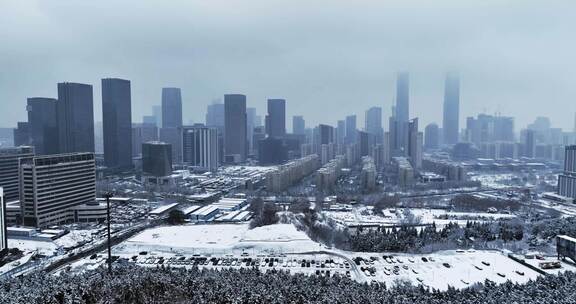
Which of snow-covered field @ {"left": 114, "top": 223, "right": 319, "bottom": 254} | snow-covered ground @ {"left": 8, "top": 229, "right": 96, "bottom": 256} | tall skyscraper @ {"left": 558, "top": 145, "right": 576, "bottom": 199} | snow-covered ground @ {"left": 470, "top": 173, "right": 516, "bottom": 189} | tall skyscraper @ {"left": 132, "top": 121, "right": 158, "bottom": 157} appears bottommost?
snow-covered ground @ {"left": 470, "top": 173, "right": 516, "bottom": 189}

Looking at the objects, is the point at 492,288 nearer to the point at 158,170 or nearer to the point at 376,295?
the point at 376,295

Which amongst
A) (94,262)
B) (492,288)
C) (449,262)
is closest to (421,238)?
(449,262)

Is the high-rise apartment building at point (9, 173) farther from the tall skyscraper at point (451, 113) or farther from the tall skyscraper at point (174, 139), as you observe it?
the tall skyscraper at point (451, 113)

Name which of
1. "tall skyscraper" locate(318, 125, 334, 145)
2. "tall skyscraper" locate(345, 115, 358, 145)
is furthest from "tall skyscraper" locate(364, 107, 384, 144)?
"tall skyscraper" locate(318, 125, 334, 145)

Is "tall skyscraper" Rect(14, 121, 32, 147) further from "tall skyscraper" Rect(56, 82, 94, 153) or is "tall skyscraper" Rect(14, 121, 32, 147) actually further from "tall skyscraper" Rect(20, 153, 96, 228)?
"tall skyscraper" Rect(20, 153, 96, 228)

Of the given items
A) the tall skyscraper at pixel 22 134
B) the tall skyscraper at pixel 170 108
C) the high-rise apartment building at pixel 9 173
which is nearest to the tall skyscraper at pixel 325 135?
the tall skyscraper at pixel 170 108

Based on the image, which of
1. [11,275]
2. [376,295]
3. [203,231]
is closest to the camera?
[376,295]

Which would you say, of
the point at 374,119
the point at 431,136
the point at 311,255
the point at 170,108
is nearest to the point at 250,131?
the point at 170,108
